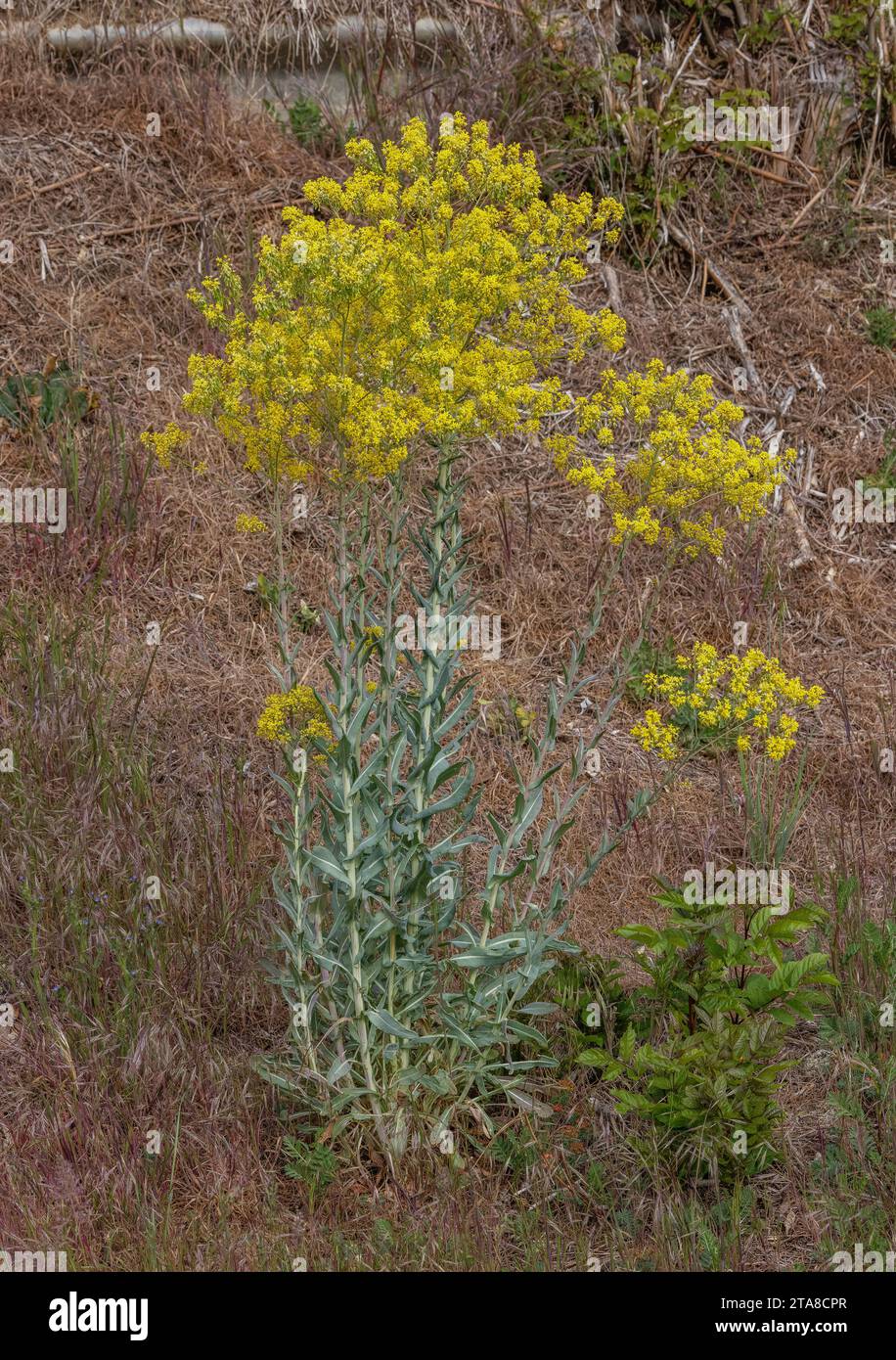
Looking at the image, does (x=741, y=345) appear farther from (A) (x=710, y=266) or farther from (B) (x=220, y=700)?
(B) (x=220, y=700)

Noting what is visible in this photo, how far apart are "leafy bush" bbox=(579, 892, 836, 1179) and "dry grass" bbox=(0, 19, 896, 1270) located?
144mm

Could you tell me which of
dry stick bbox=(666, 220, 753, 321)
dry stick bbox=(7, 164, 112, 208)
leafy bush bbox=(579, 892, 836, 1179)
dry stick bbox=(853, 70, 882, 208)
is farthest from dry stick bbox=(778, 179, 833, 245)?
leafy bush bbox=(579, 892, 836, 1179)

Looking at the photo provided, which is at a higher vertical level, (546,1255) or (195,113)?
(195,113)

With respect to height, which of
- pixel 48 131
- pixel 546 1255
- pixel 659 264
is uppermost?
pixel 48 131

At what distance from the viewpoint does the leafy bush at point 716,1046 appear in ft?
10.8

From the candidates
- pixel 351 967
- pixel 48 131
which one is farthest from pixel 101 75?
pixel 351 967

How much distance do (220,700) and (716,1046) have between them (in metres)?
2.56

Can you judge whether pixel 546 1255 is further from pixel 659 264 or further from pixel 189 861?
pixel 659 264

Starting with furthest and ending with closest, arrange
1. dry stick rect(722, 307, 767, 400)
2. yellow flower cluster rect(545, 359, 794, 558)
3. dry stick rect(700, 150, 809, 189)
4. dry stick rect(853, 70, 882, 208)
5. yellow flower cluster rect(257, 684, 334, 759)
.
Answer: dry stick rect(853, 70, 882, 208) → dry stick rect(700, 150, 809, 189) → dry stick rect(722, 307, 767, 400) → yellow flower cluster rect(257, 684, 334, 759) → yellow flower cluster rect(545, 359, 794, 558)

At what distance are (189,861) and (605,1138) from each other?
1477 millimetres

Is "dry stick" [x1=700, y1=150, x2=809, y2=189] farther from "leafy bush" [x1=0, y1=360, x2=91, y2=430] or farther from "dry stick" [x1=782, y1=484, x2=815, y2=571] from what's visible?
"leafy bush" [x1=0, y1=360, x2=91, y2=430]

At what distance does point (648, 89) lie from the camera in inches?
290

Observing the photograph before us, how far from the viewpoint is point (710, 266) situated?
24.5 feet

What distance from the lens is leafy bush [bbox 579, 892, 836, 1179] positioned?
3295mm
